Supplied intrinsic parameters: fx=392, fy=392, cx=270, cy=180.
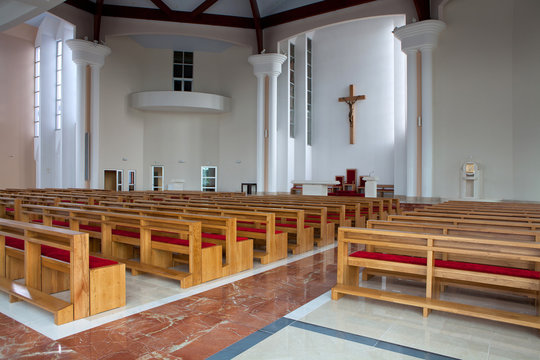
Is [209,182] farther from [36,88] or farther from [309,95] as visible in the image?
[36,88]

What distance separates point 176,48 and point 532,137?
551 inches

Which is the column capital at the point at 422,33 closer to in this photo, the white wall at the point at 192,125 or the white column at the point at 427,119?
the white column at the point at 427,119

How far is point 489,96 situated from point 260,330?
11941 mm

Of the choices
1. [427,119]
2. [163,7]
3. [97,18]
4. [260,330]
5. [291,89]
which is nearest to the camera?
[260,330]

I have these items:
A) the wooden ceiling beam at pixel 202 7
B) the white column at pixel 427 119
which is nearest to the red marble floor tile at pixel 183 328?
the white column at pixel 427 119

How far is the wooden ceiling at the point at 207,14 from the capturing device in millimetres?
14258

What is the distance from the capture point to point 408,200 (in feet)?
40.6

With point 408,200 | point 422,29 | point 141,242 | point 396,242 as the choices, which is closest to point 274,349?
point 396,242

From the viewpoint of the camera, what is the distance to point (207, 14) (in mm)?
15562

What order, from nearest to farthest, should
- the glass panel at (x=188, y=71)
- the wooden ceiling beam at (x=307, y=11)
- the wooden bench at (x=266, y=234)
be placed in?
the wooden bench at (x=266, y=234), the wooden ceiling beam at (x=307, y=11), the glass panel at (x=188, y=71)

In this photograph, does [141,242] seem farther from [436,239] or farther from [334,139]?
[334,139]

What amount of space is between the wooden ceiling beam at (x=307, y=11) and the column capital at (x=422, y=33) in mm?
2174

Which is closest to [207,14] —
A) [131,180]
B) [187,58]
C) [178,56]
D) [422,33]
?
[187,58]

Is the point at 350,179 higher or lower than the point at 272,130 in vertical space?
lower
